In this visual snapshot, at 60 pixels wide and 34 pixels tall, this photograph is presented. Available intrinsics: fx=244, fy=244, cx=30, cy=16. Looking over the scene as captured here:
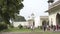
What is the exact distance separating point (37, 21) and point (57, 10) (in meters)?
32.1

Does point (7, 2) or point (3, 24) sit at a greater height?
point (7, 2)

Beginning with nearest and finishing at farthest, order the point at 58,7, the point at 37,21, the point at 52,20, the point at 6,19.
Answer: the point at 58,7, the point at 6,19, the point at 52,20, the point at 37,21

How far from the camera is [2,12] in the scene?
150 feet

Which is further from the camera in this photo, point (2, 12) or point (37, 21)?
point (37, 21)

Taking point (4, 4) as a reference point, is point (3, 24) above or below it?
below

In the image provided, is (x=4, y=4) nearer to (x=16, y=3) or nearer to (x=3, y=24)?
(x=16, y=3)

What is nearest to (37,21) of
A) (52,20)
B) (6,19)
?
(52,20)

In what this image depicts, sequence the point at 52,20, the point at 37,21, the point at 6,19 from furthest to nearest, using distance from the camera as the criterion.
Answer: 1. the point at 37,21
2. the point at 52,20
3. the point at 6,19

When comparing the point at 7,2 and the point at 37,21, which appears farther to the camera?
the point at 37,21

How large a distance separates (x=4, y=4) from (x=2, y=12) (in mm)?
1689

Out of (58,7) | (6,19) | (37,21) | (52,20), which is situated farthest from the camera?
(37,21)

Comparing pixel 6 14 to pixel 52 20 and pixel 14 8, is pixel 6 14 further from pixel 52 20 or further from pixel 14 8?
pixel 52 20

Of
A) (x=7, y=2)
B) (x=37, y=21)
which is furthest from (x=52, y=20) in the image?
(x=37, y=21)

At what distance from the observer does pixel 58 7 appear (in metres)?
44.4
